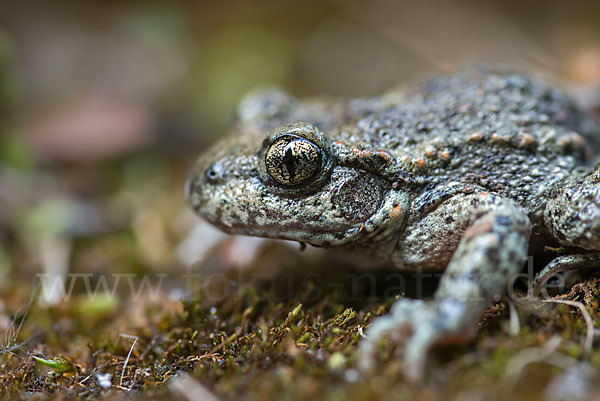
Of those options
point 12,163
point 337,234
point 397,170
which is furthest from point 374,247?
point 12,163

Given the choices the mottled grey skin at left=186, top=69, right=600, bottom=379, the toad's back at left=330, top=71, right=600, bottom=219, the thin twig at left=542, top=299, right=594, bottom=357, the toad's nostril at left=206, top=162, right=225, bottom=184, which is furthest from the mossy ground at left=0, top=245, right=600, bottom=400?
A: the toad's nostril at left=206, top=162, right=225, bottom=184

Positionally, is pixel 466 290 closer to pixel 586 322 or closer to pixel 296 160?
pixel 586 322

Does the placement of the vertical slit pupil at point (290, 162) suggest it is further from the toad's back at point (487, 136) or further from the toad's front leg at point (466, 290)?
the toad's front leg at point (466, 290)

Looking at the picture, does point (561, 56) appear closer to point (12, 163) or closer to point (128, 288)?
point (128, 288)

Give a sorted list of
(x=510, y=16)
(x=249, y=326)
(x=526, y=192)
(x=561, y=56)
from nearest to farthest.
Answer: (x=526, y=192) < (x=249, y=326) < (x=561, y=56) < (x=510, y=16)

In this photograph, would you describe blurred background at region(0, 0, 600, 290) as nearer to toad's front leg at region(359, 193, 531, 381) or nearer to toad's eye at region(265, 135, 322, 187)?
toad's eye at region(265, 135, 322, 187)
